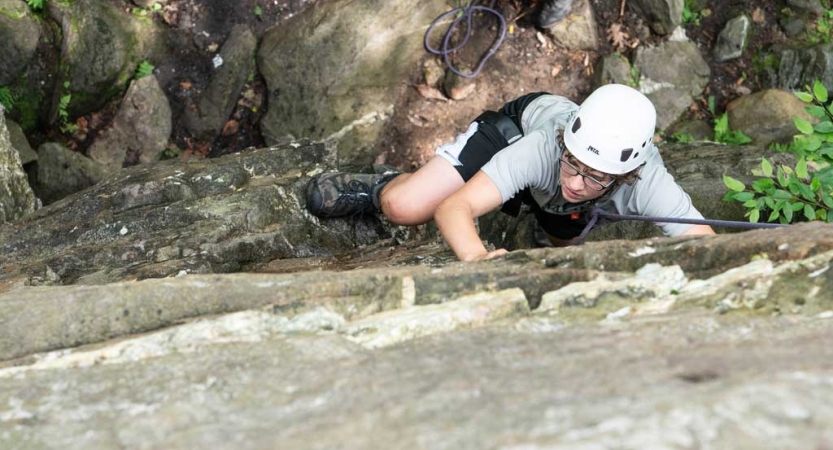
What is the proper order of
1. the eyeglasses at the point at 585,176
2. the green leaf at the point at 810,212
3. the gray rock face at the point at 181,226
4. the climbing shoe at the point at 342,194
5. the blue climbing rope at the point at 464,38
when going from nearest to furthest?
the green leaf at the point at 810,212 → the eyeglasses at the point at 585,176 → the gray rock face at the point at 181,226 → the climbing shoe at the point at 342,194 → the blue climbing rope at the point at 464,38

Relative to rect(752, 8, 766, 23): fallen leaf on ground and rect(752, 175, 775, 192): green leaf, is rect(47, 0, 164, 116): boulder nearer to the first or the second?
rect(752, 175, 775, 192): green leaf

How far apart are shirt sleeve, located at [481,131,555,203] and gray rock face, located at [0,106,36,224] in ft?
12.3

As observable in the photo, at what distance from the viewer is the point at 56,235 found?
4.93 meters

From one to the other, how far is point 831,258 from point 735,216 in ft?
8.78

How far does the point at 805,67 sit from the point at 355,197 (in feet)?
22.5

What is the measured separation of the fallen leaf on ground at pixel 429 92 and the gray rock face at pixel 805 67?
4.56 metres

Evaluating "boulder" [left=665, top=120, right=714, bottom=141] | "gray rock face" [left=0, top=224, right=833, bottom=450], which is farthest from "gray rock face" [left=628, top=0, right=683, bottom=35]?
"gray rock face" [left=0, top=224, right=833, bottom=450]

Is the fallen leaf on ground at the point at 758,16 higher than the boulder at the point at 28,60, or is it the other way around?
the boulder at the point at 28,60

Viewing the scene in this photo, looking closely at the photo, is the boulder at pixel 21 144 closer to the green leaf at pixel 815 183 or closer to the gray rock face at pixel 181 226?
the gray rock face at pixel 181 226

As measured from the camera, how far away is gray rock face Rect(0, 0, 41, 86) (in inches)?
269

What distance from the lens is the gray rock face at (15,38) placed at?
6.84m

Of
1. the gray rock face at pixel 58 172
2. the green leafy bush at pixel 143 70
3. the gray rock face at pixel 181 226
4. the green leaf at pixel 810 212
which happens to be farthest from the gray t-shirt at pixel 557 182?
the green leafy bush at pixel 143 70

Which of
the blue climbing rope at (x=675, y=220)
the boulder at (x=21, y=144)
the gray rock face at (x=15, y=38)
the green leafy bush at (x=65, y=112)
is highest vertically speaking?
the gray rock face at (x=15, y=38)

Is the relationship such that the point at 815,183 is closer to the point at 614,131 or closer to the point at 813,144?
the point at 813,144
